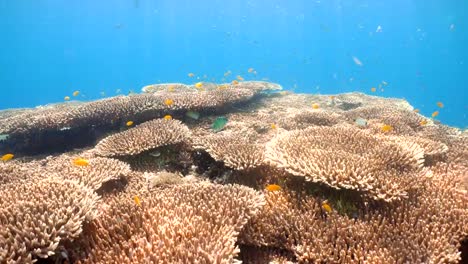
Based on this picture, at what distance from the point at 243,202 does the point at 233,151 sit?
67.9 inches

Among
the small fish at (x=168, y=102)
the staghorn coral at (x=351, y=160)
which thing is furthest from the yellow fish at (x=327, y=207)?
the small fish at (x=168, y=102)

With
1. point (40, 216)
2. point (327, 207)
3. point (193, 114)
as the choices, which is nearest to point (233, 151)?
point (327, 207)

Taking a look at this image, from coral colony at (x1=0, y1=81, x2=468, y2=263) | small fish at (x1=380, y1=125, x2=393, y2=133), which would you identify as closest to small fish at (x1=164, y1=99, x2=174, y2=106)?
coral colony at (x1=0, y1=81, x2=468, y2=263)

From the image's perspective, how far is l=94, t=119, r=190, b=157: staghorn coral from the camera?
6219mm

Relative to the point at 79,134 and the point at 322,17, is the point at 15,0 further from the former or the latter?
the point at 322,17

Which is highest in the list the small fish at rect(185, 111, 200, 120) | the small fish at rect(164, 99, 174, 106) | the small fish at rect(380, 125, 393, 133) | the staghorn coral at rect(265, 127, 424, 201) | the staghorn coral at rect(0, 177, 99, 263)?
the small fish at rect(164, 99, 174, 106)

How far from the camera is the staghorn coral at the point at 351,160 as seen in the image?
4211 millimetres

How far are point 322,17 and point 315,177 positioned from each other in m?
157

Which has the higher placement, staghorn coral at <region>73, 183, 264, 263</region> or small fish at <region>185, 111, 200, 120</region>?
small fish at <region>185, 111, 200, 120</region>

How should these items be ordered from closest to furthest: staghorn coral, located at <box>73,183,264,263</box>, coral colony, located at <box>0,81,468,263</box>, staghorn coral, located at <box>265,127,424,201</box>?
staghorn coral, located at <box>73,183,264,263</box>
coral colony, located at <box>0,81,468,263</box>
staghorn coral, located at <box>265,127,424,201</box>

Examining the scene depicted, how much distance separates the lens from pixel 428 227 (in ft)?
12.2

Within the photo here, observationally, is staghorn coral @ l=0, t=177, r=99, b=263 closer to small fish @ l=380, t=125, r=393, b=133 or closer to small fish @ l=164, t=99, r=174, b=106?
small fish @ l=164, t=99, r=174, b=106

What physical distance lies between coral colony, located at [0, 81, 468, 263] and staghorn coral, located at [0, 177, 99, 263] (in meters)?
0.01

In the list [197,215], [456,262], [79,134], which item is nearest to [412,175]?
[456,262]
